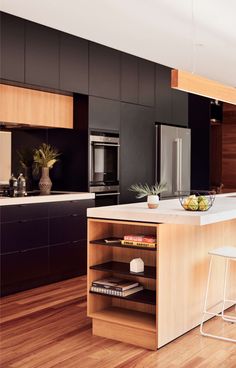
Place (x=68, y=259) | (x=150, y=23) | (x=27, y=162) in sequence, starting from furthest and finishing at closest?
(x=27, y=162)
(x=68, y=259)
(x=150, y=23)

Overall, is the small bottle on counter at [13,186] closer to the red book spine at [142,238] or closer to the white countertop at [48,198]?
the white countertop at [48,198]

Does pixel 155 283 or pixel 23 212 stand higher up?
pixel 23 212

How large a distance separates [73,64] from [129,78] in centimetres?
111

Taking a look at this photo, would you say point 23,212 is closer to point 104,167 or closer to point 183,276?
point 104,167

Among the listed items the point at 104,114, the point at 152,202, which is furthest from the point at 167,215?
the point at 104,114

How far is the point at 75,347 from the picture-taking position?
11.3ft

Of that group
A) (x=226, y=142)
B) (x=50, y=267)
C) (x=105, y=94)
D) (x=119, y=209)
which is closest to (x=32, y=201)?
(x=50, y=267)

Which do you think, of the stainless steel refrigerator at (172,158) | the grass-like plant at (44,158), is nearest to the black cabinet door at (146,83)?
the stainless steel refrigerator at (172,158)

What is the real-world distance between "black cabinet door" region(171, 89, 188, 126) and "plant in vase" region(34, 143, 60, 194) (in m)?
2.30

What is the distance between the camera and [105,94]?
598 centimetres

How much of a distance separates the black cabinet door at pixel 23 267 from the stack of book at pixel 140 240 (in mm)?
1533

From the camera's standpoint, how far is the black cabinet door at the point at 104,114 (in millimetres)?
5770

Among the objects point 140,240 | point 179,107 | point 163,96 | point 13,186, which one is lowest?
point 140,240

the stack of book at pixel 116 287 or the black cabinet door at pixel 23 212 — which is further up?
the black cabinet door at pixel 23 212
